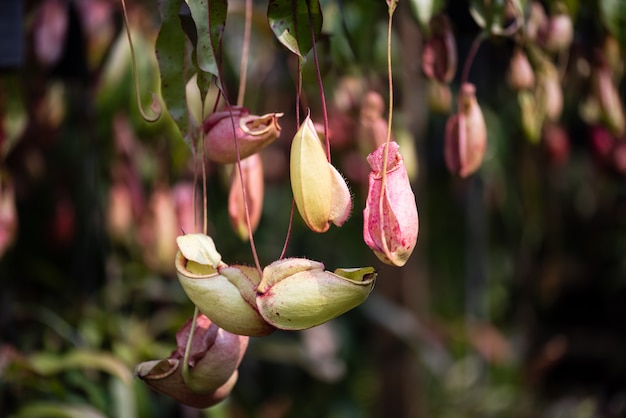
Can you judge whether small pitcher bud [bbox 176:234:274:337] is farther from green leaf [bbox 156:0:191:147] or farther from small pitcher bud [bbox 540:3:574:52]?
small pitcher bud [bbox 540:3:574:52]

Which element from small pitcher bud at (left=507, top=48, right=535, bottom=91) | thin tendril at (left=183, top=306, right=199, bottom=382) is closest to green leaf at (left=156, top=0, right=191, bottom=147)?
thin tendril at (left=183, top=306, right=199, bottom=382)

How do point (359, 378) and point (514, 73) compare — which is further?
point (359, 378)

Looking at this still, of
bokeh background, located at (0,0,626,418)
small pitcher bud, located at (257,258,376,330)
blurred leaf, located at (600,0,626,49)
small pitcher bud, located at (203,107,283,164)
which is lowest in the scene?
bokeh background, located at (0,0,626,418)

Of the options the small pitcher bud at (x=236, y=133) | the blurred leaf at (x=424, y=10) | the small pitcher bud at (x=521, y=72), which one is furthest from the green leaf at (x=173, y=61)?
the small pitcher bud at (x=521, y=72)

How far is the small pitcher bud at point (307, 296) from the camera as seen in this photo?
0.45 m

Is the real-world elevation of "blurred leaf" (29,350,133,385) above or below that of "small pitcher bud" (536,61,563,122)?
below

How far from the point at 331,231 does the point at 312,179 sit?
189cm

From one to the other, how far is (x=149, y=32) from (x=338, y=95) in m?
0.39

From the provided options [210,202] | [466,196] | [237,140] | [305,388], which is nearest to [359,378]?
[305,388]

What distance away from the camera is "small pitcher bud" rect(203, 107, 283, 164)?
1.75 feet

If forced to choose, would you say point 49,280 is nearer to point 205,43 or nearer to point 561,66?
point 561,66

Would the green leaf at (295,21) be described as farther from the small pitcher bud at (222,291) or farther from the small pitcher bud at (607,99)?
the small pitcher bud at (607,99)

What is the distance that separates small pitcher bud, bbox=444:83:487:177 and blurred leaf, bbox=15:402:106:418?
1.96 feet

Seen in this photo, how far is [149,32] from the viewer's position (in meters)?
1.22
